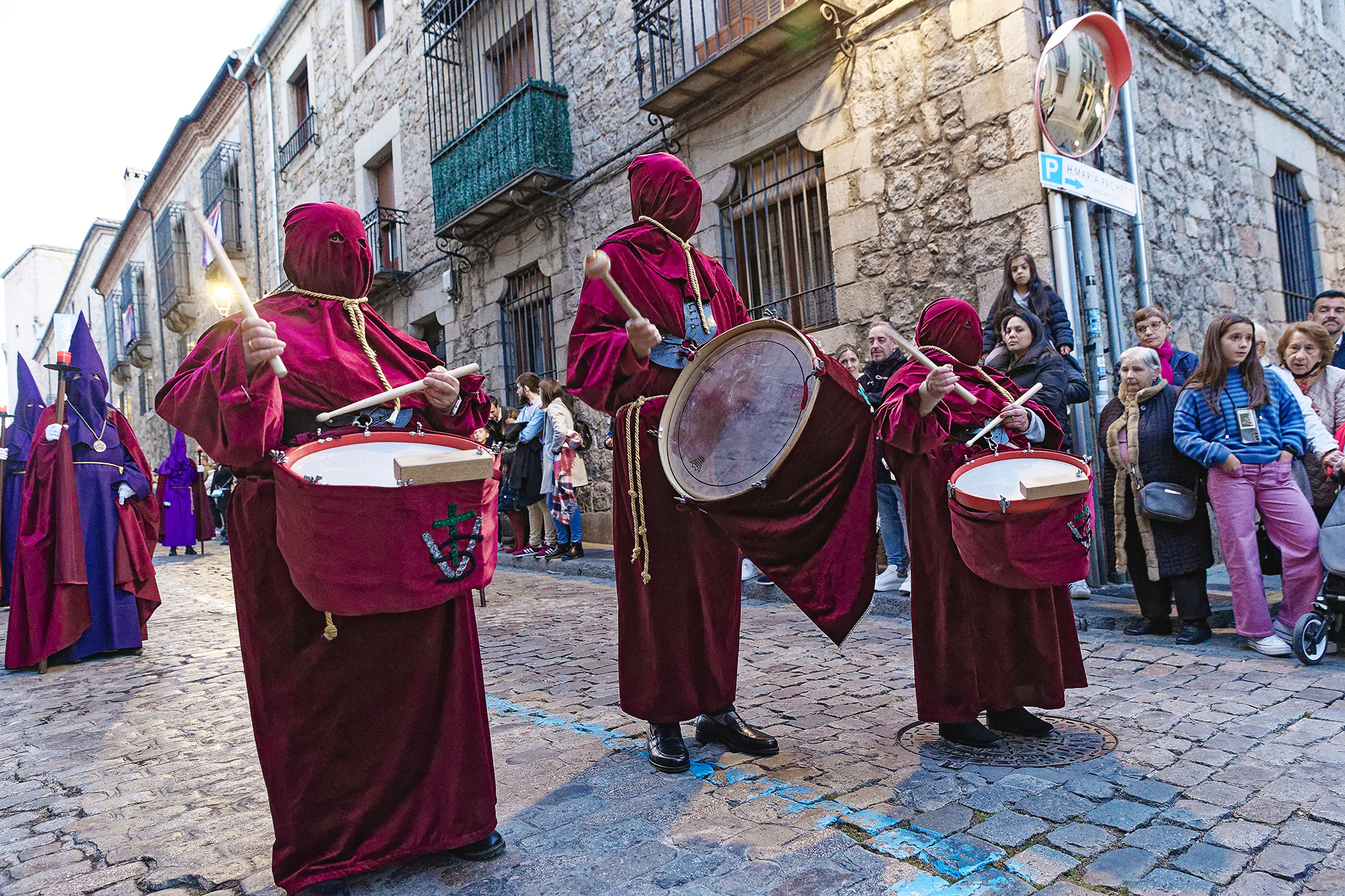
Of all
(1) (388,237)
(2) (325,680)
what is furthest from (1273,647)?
(1) (388,237)

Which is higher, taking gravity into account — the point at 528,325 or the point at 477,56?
the point at 477,56

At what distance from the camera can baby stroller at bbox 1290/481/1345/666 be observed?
4219 mm

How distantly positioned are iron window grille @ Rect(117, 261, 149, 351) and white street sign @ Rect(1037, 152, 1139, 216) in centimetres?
3245

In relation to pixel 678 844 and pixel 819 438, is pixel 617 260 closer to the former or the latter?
pixel 819 438

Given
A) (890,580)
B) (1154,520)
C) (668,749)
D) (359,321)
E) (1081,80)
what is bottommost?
(668,749)

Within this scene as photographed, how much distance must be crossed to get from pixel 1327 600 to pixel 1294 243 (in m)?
7.03

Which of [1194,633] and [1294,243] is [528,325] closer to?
[1294,243]

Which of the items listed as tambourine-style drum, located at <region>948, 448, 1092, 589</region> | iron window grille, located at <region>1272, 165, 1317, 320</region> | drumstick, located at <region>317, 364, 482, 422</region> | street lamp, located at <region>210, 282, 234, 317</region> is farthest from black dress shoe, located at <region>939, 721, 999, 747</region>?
iron window grille, located at <region>1272, 165, 1317, 320</region>

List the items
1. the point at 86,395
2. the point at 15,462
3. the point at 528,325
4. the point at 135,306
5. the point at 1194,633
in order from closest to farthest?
the point at 1194,633
the point at 86,395
the point at 15,462
the point at 528,325
the point at 135,306

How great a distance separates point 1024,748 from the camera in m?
3.15

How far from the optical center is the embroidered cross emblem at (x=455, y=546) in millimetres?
2109

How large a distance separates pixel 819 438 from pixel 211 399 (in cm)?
169

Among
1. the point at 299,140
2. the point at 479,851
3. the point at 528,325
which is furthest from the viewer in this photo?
the point at 299,140

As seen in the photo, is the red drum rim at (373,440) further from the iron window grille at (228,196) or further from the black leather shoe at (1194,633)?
the iron window grille at (228,196)
